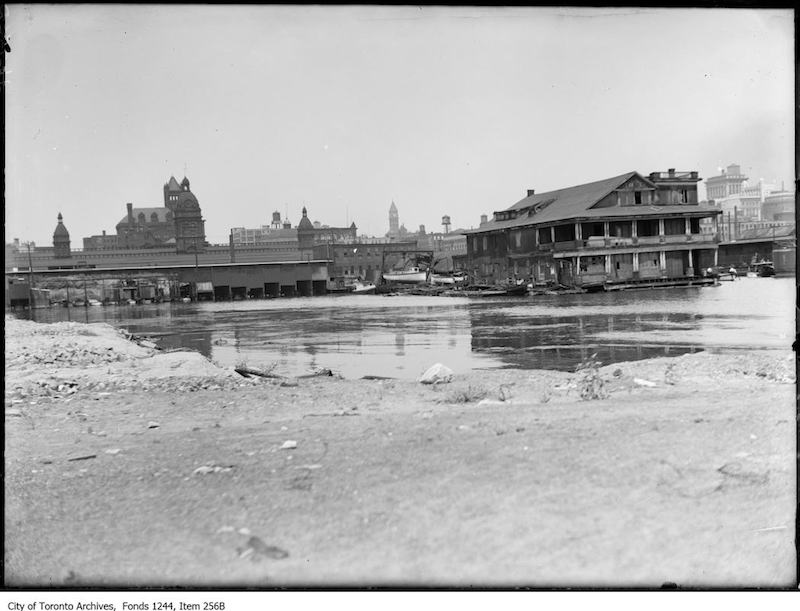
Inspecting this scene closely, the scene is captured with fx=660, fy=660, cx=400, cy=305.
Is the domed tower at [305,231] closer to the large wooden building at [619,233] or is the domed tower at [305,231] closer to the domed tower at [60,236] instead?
the large wooden building at [619,233]

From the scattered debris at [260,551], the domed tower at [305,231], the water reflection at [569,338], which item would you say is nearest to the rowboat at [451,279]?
the water reflection at [569,338]

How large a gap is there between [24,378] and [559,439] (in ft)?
23.0

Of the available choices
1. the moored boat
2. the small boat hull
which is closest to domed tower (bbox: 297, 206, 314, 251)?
the small boat hull

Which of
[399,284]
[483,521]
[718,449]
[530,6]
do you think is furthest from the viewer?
[399,284]

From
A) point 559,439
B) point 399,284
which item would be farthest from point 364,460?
point 399,284

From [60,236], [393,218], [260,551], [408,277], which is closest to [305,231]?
[393,218]

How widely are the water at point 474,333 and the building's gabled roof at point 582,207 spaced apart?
43.9ft

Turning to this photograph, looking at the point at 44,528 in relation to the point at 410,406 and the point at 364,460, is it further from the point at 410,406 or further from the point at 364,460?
the point at 410,406

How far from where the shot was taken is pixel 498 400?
765cm

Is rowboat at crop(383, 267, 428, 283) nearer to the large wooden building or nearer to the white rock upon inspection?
the large wooden building

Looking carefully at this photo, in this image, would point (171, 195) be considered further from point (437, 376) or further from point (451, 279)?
point (437, 376)

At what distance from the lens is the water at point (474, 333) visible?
42.7 feet

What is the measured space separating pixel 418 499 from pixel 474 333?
46.3ft

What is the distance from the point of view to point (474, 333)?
59.3 ft
